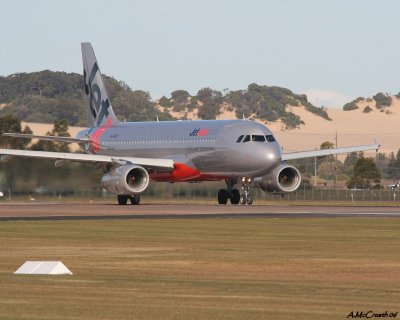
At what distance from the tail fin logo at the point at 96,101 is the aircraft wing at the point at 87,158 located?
10849 millimetres

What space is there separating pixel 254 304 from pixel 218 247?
12.6 metres

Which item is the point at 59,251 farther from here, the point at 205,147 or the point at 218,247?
the point at 205,147

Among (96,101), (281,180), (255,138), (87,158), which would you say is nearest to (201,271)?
(255,138)

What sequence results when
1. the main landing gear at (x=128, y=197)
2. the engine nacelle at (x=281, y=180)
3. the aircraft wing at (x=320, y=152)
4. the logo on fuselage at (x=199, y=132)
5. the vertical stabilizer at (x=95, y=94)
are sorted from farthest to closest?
the vertical stabilizer at (x=95, y=94), the aircraft wing at (x=320, y=152), the logo on fuselage at (x=199, y=132), the engine nacelle at (x=281, y=180), the main landing gear at (x=128, y=197)

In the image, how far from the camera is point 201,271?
24.4 metres

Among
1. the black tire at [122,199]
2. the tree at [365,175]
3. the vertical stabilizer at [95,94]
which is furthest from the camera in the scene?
the tree at [365,175]

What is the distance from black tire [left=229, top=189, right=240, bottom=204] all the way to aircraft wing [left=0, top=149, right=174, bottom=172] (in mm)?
3444

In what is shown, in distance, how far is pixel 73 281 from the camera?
2194 cm

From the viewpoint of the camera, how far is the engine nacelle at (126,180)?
65750 mm

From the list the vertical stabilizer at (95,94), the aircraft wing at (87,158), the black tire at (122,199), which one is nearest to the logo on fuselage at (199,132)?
the aircraft wing at (87,158)

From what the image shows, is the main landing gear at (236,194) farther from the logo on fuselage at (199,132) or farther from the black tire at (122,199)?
the black tire at (122,199)

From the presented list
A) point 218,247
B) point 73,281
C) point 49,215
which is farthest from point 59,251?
point 49,215

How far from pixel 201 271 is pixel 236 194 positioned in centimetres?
4529

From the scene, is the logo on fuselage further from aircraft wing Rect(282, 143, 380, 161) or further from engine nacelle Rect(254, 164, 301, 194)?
aircraft wing Rect(282, 143, 380, 161)
